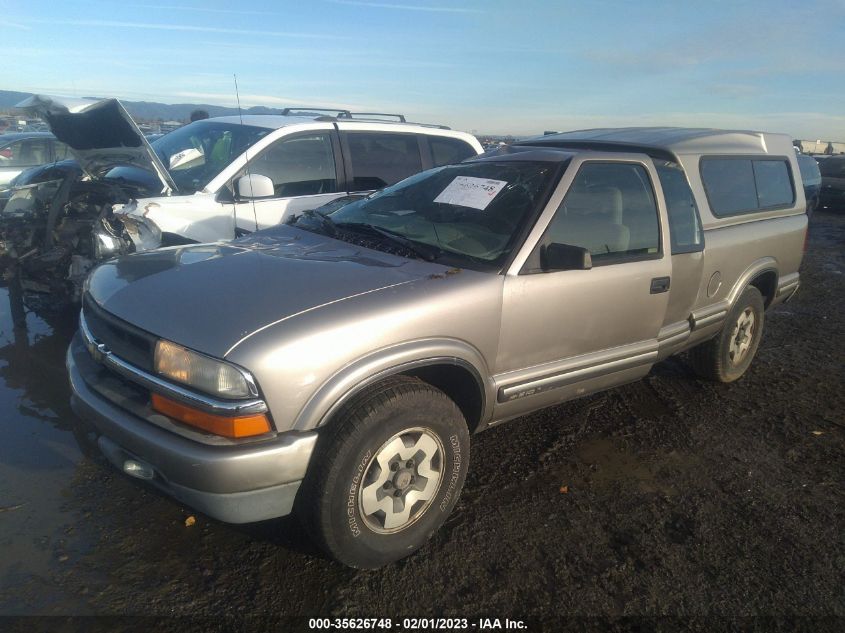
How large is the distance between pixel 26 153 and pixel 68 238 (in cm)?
630

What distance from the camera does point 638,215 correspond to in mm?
3529

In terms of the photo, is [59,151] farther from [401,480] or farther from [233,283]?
[401,480]

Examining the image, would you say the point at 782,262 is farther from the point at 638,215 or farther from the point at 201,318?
the point at 201,318

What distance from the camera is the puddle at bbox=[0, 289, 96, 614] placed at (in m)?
2.41

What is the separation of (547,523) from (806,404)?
2745 millimetres

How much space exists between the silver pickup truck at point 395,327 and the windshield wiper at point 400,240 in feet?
0.06

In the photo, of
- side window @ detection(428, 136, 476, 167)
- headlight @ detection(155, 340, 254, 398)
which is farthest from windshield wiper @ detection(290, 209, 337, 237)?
side window @ detection(428, 136, 476, 167)

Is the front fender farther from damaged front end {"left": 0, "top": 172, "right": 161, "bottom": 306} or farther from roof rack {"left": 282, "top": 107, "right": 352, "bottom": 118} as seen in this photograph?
roof rack {"left": 282, "top": 107, "right": 352, "bottom": 118}

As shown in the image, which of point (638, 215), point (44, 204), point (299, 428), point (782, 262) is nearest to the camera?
point (299, 428)

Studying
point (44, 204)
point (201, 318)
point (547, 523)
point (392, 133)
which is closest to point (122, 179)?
point (44, 204)

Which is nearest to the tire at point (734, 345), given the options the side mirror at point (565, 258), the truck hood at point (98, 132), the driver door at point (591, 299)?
the driver door at point (591, 299)

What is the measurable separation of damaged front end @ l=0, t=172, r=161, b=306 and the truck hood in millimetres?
267

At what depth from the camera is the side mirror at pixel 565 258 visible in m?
2.84

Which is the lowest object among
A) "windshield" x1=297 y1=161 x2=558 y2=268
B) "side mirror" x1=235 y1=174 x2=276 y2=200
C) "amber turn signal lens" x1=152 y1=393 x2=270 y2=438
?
"amber turn signal lens" x1=152 y1=393 x2=270 y2=438
